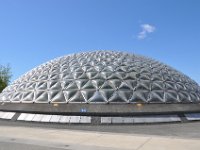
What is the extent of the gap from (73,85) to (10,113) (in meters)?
7.97

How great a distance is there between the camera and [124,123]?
2753cm

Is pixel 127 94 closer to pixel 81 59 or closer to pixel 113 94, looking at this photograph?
pixel 113 94

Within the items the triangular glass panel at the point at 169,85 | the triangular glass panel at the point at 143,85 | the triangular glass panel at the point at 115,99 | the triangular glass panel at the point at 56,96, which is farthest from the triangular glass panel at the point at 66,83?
the triangular glass panel at the point at 169,85

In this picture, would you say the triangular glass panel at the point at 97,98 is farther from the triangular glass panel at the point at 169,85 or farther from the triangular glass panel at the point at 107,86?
the triangular glass panel at the point at 169,85

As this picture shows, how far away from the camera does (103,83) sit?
33.0 metres

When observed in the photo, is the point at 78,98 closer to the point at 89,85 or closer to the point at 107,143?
the point at 89,85

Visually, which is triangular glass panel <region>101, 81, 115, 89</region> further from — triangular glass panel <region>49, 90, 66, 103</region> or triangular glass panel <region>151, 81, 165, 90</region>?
triangular glass panel <region>151, 81, 165, 90</region>

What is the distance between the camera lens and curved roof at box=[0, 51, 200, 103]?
1249 inches

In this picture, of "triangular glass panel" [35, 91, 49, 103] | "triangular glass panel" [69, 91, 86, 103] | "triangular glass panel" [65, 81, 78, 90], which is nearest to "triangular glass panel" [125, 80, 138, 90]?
"triangular glass panel" [69, 91, 86, 103]

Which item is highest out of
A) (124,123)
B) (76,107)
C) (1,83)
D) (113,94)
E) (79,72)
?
(1,83)

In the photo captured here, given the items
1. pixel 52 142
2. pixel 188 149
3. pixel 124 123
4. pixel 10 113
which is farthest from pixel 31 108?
pixel 188 149

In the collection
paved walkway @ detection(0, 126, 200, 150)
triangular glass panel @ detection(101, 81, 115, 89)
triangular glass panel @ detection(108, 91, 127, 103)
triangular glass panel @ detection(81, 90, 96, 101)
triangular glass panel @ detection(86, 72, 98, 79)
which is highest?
triangular glass panel @ detection(86, 72, 98, 79)

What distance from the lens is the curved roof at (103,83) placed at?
104ft

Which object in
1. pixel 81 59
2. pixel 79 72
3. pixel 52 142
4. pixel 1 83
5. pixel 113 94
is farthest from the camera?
pixel 1 83
